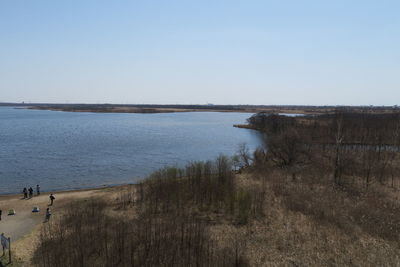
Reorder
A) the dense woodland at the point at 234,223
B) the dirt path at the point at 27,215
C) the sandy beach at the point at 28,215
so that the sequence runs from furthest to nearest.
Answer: the dirt path at the point at 27,215
the sandy beach at the point at 28,215
the dense woodland at the point at 234,223

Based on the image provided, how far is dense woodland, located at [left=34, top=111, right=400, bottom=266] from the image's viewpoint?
13938mm

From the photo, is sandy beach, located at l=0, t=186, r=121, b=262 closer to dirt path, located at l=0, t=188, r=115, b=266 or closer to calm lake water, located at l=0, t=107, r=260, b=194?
dirt path, located at l=0, t=188, r=115, b=266

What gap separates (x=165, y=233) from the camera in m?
15.7

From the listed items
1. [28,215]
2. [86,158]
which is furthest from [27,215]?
[86,158]

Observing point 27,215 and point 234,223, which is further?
point 27,215

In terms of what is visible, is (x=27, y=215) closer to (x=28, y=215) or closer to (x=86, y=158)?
(x=28, y=215)

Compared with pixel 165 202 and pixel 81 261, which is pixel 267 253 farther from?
pixel 165 202

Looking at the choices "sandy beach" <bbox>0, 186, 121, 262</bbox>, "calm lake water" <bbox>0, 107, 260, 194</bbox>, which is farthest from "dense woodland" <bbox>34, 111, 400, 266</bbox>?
"calm lake water" <bbox>0, 107, 260, 194</bbox>

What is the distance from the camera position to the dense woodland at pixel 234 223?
13.9 metres

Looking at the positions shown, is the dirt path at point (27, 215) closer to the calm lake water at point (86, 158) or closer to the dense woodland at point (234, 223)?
the dense woodland at point (234, 223)

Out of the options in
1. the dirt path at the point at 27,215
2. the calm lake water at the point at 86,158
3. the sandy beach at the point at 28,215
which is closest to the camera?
the sandy beach at the point at 28,215

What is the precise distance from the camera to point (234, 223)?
18.8 metres

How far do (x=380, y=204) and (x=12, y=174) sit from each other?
3961cm

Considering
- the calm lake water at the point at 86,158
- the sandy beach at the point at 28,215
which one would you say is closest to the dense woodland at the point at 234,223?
the sandy beach at the point at 28,215
